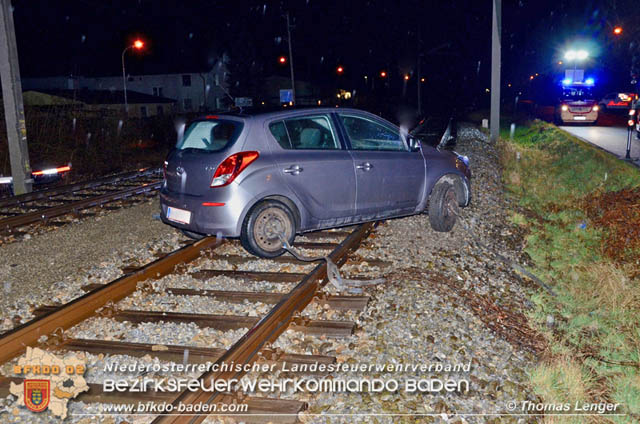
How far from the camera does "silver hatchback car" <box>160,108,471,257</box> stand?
21.4ft

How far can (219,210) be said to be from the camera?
650cm

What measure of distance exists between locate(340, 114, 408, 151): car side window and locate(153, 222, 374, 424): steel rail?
5.05ft

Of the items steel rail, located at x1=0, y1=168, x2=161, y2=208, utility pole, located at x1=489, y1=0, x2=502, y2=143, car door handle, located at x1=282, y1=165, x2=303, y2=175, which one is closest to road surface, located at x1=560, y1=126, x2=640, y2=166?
utility pole, located at x1=489, y1=0, x2=502, y2=143

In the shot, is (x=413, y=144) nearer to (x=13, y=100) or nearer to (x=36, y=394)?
(x=36, y=394)

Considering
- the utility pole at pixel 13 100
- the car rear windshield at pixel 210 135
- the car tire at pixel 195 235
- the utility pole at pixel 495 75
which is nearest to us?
the car rear windshield at pixel 210 135

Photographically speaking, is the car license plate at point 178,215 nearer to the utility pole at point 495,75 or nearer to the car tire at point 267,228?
the car tire at point 267,228

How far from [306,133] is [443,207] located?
2.42 metres

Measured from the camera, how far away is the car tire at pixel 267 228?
6.68 metres

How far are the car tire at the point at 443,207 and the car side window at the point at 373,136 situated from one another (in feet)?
2.80

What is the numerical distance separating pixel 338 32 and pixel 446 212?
93.1 meters

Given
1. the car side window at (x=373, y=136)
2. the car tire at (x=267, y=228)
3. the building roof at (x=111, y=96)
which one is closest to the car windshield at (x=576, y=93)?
the car side window at (x=373, y=136)

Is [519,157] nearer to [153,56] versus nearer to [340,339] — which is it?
[340,339]

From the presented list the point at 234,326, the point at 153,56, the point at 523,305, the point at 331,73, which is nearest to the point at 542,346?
the point at 523,305

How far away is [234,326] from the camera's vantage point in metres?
5.16
